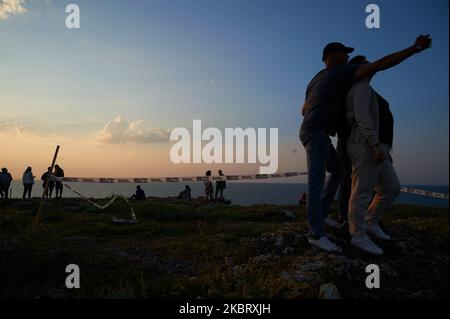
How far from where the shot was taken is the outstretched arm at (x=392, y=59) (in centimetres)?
421

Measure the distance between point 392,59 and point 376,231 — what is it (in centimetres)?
235

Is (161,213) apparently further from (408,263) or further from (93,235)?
(408,263)

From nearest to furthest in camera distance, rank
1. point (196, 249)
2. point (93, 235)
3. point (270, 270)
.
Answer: point (270, 270)
point (196, 249)
point (93, 235)

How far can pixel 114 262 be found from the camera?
5.43 metres

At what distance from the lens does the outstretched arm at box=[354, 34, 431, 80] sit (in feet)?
13.8

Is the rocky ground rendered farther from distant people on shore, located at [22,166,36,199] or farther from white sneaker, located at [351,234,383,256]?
distant people on shore, located at [22,166,36,199]

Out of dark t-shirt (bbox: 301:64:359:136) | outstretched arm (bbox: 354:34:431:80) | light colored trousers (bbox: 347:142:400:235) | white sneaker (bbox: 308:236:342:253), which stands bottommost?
white sneaker (bbox: 308:236:342:253)

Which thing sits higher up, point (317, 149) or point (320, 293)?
point (317, 149)

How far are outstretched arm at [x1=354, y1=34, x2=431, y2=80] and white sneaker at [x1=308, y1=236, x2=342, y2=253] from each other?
6.81 feet

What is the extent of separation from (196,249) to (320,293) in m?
3.31

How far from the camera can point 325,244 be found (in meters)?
4.82

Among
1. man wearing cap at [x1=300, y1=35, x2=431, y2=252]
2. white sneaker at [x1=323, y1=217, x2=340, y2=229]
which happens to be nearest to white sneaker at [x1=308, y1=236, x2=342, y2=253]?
man wearing cap at [x1=300, y1=35, x2=431, y2=252]
